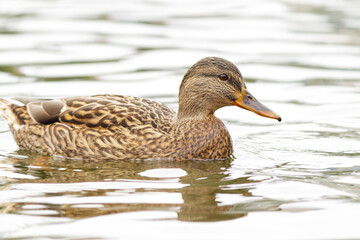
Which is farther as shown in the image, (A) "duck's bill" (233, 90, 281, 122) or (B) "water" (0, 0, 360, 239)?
(A) "duck's bill" (233, 90, 281, 122)

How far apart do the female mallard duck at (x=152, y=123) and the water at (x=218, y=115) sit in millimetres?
188

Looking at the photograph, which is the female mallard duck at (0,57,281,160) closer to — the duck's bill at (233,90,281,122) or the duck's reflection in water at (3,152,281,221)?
the duck's bill at (233,90,281,122)

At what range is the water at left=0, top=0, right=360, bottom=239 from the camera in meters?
6.62

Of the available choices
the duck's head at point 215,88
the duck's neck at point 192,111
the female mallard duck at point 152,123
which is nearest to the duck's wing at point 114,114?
the female mallard duck at point 152,123

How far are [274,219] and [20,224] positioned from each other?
7.14ft

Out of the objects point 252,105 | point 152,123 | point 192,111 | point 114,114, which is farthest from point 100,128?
point 252,105

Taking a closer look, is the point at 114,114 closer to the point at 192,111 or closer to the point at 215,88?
the point at 192,111

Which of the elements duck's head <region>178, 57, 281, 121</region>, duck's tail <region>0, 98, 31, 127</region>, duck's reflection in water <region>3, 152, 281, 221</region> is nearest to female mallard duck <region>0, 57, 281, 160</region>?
duck's head <region>178, 57, 281, 121</region>

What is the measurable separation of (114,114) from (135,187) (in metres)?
1.57

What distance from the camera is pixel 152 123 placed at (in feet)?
29.6

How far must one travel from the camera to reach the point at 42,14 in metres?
17.8

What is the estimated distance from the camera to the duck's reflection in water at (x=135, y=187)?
271 inches

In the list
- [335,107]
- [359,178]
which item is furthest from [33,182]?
[335,107]

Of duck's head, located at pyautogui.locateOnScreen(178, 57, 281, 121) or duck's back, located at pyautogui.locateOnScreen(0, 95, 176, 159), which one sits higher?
duck's head, located at pyautogui.locateOnScreen(178, 57, 281, 121)
